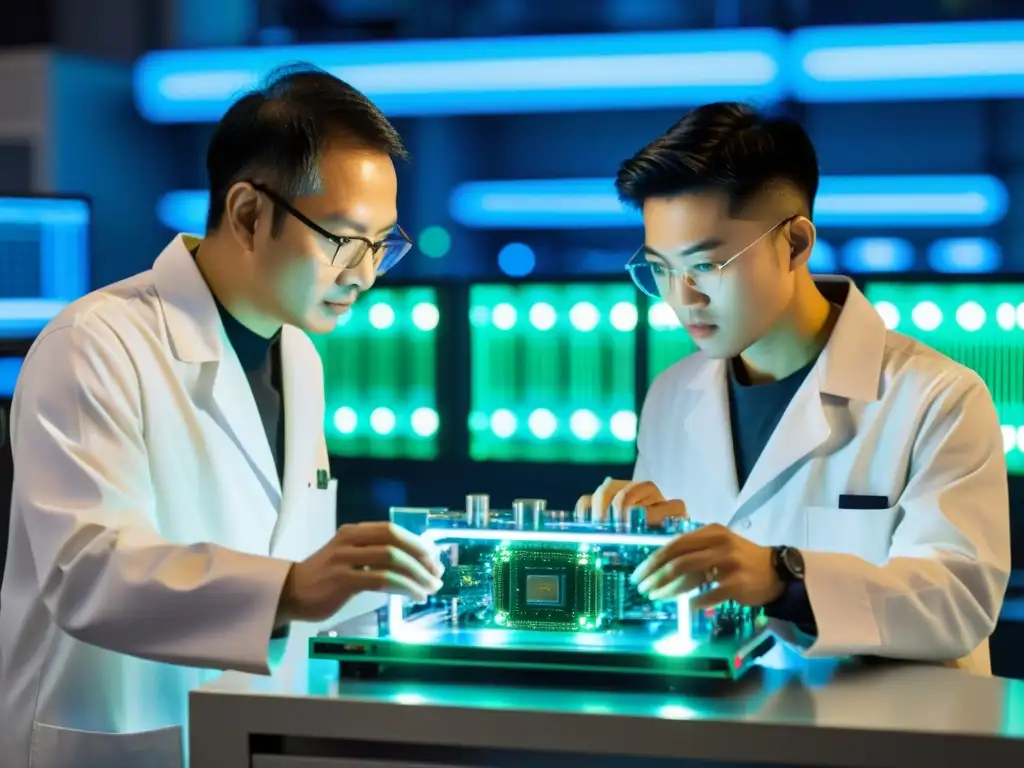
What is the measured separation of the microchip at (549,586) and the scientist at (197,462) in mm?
79

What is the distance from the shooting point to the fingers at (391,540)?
4.79 ft

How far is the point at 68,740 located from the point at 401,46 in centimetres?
283

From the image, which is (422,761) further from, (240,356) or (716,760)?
(240,356)

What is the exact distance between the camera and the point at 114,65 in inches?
177

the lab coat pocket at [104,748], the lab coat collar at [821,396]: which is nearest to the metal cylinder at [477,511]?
the lab coat pocket at [104,748]

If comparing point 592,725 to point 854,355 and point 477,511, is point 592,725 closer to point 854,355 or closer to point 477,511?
point 477,511

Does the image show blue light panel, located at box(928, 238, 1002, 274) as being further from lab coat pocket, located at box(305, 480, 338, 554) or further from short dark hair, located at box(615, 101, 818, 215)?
lab coat pocket, located at box(305, 480, 338, 554)

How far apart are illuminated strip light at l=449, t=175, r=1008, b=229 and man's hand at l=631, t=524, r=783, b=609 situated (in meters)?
2.83

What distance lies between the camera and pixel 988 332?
365cm

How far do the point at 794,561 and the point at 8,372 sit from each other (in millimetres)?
2964

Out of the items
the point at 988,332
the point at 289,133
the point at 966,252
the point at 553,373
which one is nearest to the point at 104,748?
the point at 289,133

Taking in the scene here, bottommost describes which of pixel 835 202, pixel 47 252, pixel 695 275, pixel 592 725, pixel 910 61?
pixel 592 725

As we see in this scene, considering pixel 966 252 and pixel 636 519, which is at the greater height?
pixel 966 252

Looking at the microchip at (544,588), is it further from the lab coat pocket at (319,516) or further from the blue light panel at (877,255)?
the blue light panel at (877,255)
